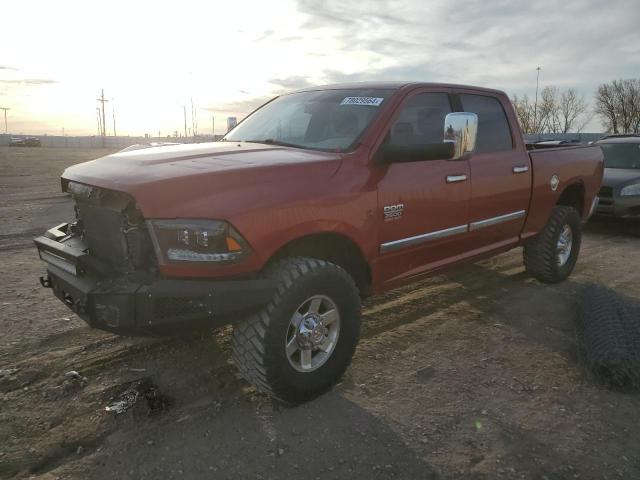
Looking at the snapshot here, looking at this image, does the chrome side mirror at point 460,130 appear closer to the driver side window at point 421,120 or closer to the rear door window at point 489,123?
the driver side window at point 421,120

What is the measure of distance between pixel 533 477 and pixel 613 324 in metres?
1.91

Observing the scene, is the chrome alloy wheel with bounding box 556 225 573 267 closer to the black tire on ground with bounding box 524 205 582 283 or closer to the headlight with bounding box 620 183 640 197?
the black tire on ground with bounding box 524 205 582 283

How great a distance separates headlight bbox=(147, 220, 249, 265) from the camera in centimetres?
260

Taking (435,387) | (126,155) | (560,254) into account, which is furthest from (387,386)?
(560,254)

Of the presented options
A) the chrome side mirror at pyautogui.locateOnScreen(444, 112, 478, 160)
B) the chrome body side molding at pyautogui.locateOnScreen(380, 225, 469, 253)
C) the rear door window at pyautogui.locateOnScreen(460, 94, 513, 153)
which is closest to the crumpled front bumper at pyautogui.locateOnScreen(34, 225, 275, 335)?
the chrome body side molding at pyautogui.locateOnScreen(380, 225, 469, 253)

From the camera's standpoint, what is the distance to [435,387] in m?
3.35

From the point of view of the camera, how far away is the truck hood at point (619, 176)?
8.56 metres

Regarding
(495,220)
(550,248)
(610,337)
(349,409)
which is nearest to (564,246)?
(550,248)

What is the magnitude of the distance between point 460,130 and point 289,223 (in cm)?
130

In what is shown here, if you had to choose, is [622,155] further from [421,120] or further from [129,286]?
[129,286]

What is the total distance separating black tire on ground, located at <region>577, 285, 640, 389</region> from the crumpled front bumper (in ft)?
7.62

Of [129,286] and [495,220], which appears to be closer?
[129,286]

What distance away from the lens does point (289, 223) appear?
2.85 metres

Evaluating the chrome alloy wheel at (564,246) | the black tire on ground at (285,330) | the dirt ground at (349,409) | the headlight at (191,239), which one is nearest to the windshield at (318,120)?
the black tire on ground at (285,330)
